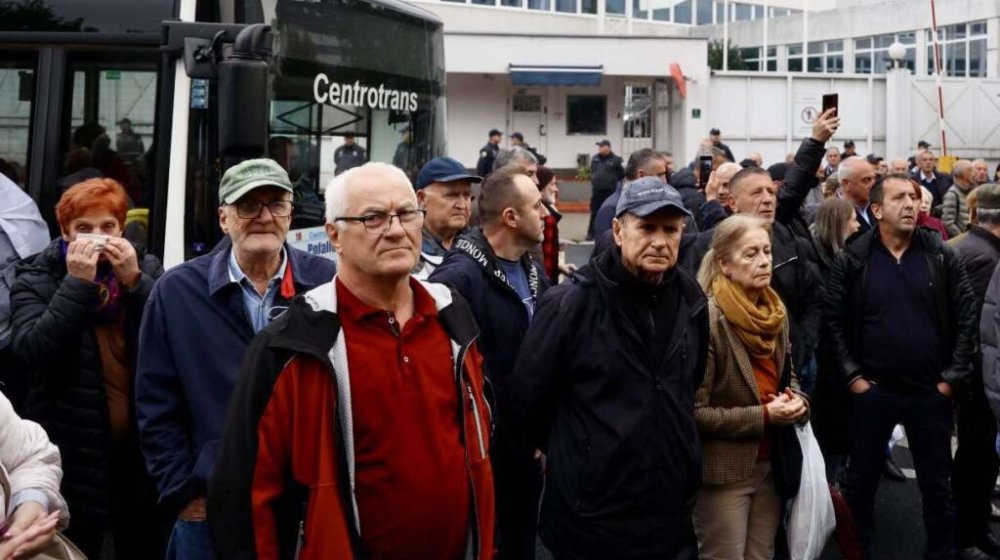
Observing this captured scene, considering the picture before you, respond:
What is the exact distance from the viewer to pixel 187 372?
3.82m

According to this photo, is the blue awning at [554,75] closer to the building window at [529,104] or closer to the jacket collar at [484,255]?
the building window at [529,104]

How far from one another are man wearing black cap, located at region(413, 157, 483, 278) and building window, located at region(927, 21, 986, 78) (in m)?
42.4

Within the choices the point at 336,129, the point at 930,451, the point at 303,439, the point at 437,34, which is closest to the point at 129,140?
the point at 336,129

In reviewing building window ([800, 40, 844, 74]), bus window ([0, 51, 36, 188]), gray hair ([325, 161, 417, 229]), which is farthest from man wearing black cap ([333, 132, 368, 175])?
building window ([800, 40, 844, 74])

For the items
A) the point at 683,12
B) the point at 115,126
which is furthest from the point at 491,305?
the point at 683,12

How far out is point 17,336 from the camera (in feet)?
15.2

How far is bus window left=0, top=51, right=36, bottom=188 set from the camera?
610cm

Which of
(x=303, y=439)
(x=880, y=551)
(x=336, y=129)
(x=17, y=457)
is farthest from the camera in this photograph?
(x=336, y=129)

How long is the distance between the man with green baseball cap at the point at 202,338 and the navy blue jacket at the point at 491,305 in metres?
1.01

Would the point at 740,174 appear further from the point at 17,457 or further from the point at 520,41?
the point at 520,41

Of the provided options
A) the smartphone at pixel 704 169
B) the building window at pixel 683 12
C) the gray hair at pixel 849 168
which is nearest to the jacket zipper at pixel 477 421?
the gray hair at pixel 849 168

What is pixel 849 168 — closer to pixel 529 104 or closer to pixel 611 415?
pixel 611 415

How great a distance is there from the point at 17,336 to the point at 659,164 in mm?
5154

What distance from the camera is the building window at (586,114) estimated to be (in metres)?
31.0
